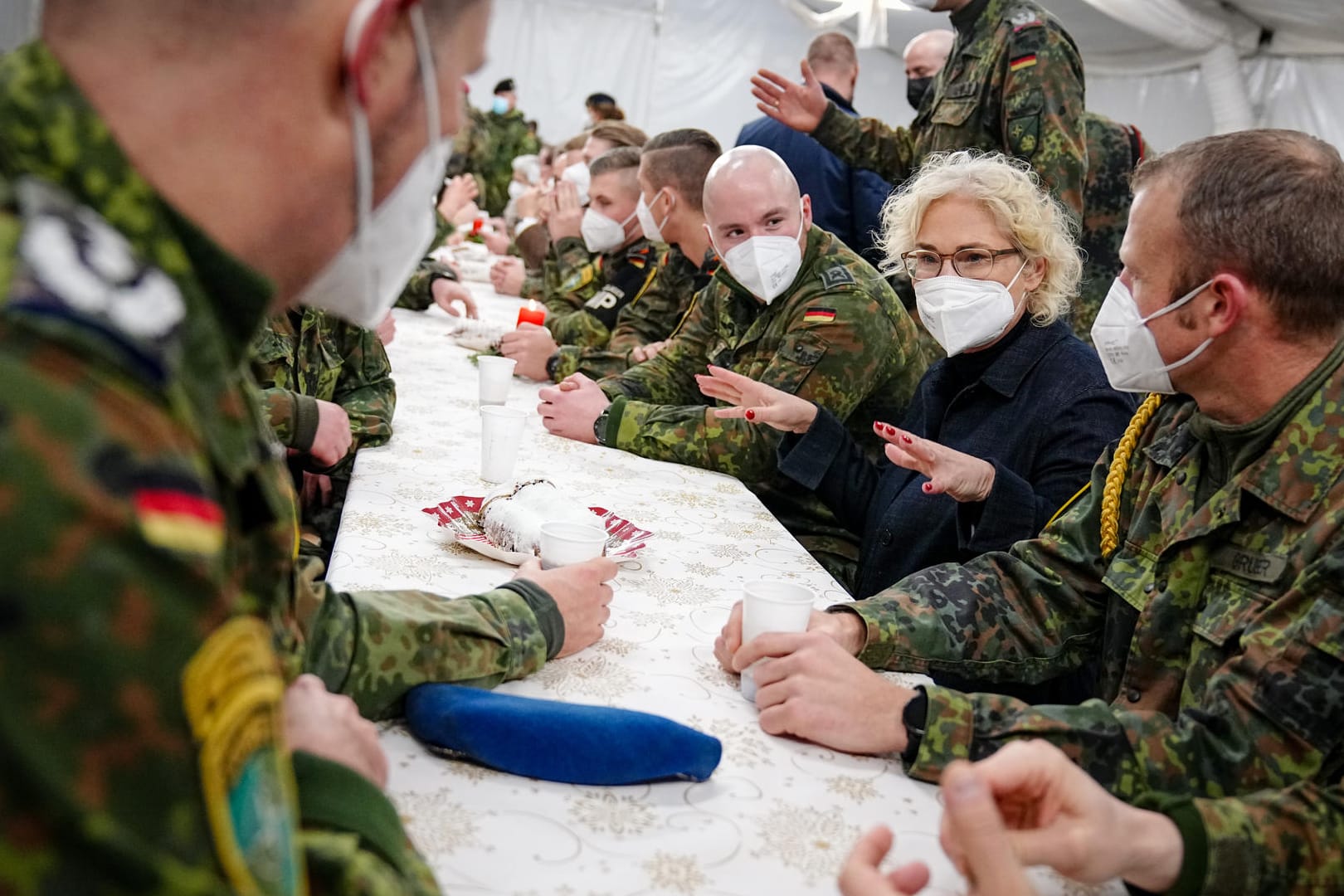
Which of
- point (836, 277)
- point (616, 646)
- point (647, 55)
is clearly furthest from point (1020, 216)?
point (647, 55)

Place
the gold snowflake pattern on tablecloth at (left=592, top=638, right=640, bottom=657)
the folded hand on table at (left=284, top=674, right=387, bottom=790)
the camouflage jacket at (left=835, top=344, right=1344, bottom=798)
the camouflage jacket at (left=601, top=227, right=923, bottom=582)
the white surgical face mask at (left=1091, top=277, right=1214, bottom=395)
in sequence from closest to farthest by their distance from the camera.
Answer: the folded hand on table at (left=284, top=674, right=387, bottom=790) → the camouflage jacket at (left=835, top=344, right=1344, bottom=798) → the gold snowflake pattern on tablecloth at (left=592, top=638, right=640, bottom=657) → the white surgical face mask at (left=1091, top=277, right=1214, bottom=395) → the camouflage jacket at (left=601, top=227, right=923, bottom=582)

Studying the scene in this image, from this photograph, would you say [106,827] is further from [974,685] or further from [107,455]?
[974,685]

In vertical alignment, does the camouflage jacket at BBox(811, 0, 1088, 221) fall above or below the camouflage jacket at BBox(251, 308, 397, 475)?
above

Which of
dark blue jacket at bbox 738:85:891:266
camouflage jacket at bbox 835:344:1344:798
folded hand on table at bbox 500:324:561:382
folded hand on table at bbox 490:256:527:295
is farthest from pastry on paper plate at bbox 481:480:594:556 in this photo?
folded hand on table at bbox 490:256:527:295

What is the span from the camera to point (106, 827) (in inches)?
19.7

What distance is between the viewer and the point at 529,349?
3645 mm

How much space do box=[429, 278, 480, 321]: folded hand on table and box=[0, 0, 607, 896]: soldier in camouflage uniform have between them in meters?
3.57

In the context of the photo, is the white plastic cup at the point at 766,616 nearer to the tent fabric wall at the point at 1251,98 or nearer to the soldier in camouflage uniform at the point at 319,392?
the soldier in camouflage uniform at the point at 319,392

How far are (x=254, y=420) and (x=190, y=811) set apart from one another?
39 centimetres

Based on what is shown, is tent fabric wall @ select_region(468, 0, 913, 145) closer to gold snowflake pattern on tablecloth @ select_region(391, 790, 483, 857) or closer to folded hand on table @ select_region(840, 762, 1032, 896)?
gold snowflake pattern on tablecloth @ select_region(391, 790, 483, 857)

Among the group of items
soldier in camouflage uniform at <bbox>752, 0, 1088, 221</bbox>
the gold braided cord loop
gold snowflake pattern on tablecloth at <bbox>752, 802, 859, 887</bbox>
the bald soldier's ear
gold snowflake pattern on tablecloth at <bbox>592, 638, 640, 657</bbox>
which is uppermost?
soldier in camouflage uniform at <bbox>752, 0, 1088, 221</bbox>

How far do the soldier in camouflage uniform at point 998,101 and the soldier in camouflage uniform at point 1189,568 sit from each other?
1979mm

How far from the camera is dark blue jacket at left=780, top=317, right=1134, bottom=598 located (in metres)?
2.24

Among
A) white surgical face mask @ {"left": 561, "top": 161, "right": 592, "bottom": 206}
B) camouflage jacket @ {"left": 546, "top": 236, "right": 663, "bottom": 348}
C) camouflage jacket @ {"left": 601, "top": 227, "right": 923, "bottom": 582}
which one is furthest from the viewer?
white surgical face mask @ {"left": 561, "top": 161, "right": 592, "bottom": 206}
